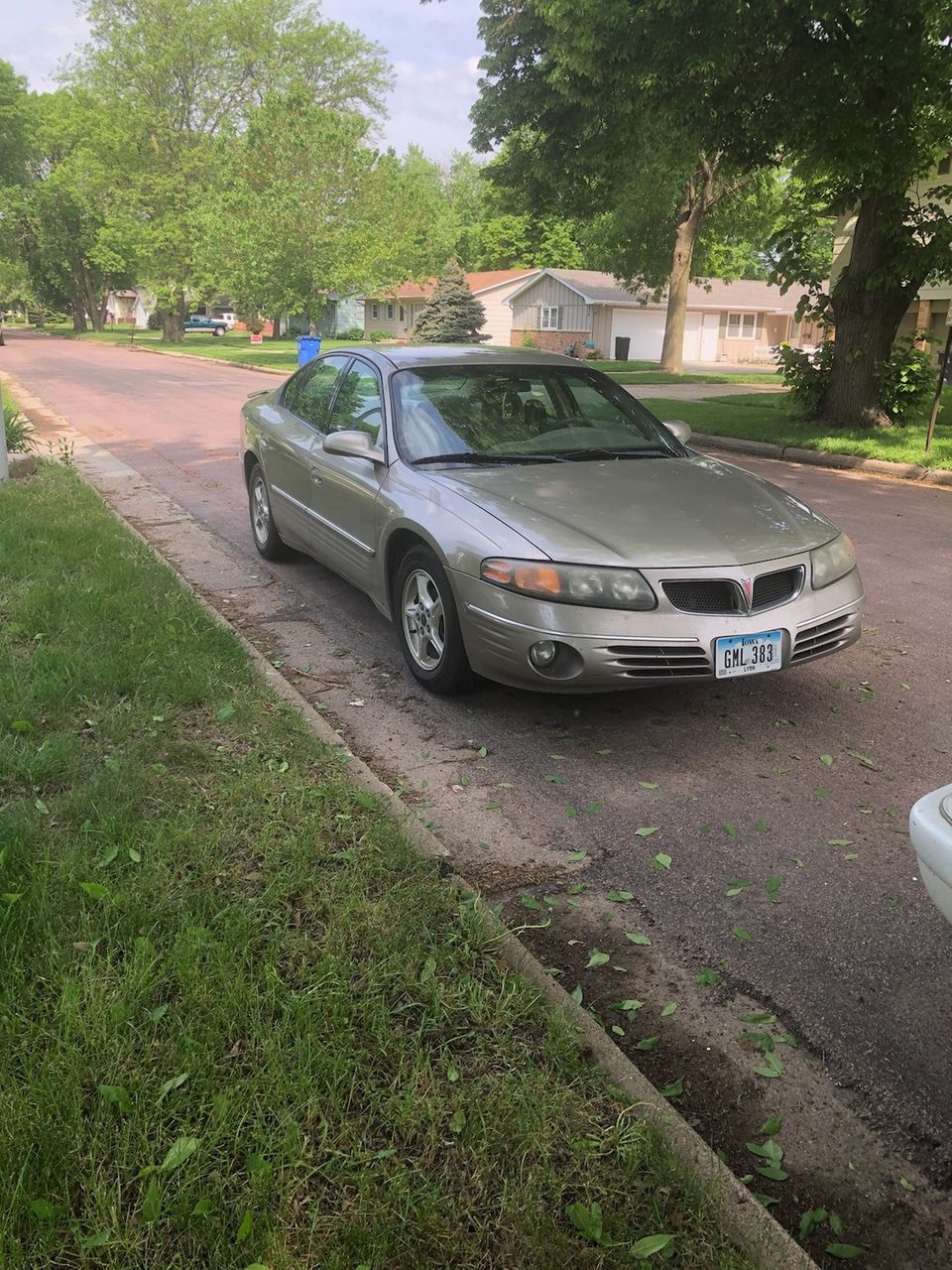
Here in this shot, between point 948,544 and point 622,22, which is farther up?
point 622,22

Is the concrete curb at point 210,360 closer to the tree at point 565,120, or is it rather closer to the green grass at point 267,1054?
the tree at point 565,120

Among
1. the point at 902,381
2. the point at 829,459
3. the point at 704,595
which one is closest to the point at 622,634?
the point at 704,595

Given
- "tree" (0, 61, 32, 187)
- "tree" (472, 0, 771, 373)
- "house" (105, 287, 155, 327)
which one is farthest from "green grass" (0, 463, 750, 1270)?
"house" (105, 287, 155, 327)

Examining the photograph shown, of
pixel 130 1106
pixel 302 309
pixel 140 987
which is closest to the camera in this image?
pixel 130 1106

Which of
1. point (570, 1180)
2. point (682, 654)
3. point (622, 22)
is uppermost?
point (622, 22)

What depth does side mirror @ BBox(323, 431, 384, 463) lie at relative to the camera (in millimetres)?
5145

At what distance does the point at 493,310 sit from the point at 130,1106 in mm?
55729

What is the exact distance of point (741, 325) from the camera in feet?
176

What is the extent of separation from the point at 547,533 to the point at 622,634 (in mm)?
550

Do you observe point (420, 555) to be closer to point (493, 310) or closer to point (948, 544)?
point (948, 544)

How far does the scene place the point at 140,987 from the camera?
247 centimetres

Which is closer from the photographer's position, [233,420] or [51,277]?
[233,420]

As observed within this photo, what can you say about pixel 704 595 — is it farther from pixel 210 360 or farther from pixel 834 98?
pixel 210 360

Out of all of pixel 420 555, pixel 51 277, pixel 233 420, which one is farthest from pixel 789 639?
pixel 51 277
